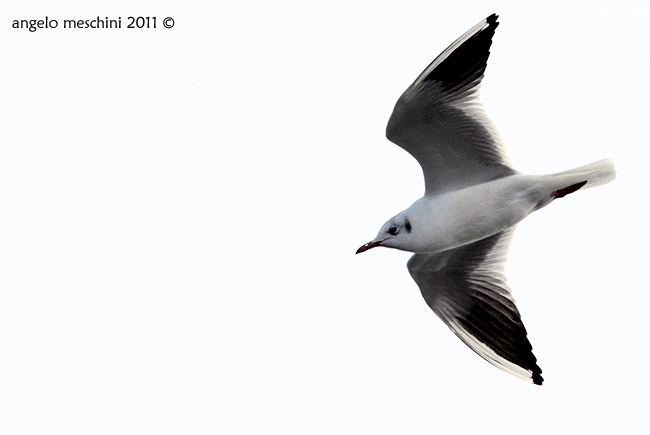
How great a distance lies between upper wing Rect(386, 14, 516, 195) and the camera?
5766mm

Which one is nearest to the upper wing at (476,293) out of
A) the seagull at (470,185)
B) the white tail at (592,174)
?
the seagull at (470,185)

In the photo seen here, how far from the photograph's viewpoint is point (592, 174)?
5.96m

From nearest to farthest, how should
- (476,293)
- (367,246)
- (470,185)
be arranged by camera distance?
(470,185) < (367,246) < (476,293)

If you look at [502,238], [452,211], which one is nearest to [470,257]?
[502,238]

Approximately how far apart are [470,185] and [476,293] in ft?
2.54

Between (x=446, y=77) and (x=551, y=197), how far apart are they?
3.01 ft

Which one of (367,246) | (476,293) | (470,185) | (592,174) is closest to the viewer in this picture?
(592,174)

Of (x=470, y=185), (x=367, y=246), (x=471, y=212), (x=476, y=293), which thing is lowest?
(x=476, y=293)

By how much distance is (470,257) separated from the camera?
658cm

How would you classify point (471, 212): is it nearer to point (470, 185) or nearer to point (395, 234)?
point (470, 185)

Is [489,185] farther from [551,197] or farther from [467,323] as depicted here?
[467,323]

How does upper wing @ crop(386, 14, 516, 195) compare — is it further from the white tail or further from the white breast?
the white tail

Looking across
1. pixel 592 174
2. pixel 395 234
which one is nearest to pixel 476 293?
pixel 395 234

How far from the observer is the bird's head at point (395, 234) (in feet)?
20.2
